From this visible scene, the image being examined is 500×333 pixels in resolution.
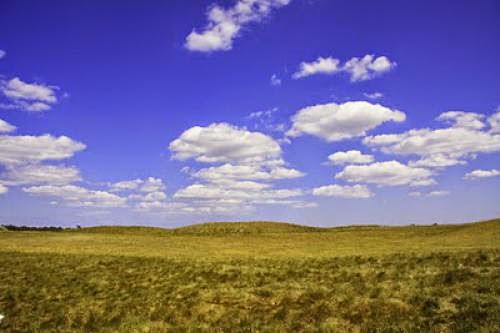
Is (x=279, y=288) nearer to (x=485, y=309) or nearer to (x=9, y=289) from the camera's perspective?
(x=485, y=309)

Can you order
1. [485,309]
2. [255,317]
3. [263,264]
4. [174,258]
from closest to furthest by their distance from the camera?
1. [485,309]
2. [255,317]
3. [263,264]
4. [174,258]

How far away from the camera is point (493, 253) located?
2714 centimetres

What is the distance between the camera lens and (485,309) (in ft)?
50.6

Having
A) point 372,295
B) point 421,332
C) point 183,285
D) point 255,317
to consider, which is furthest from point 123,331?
point 421,332

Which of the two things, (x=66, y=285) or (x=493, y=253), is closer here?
(x=493, y=253)

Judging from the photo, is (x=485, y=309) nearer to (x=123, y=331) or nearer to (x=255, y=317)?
(x=255, y=317)

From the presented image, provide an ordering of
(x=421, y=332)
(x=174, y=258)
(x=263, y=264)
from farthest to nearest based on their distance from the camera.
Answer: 1. (x=174, y=258)
2. (x=263, y=264)
3. (x=421, y=332)

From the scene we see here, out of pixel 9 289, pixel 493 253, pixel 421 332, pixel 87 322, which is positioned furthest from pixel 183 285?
pixel 493 253

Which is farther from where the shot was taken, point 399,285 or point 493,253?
point 493,253

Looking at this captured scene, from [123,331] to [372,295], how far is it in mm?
10388

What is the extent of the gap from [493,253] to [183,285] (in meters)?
18.0

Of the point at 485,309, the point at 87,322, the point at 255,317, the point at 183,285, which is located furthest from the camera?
the point at 183,285

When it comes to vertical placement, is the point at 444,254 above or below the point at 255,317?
above

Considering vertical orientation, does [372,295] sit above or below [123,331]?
above
